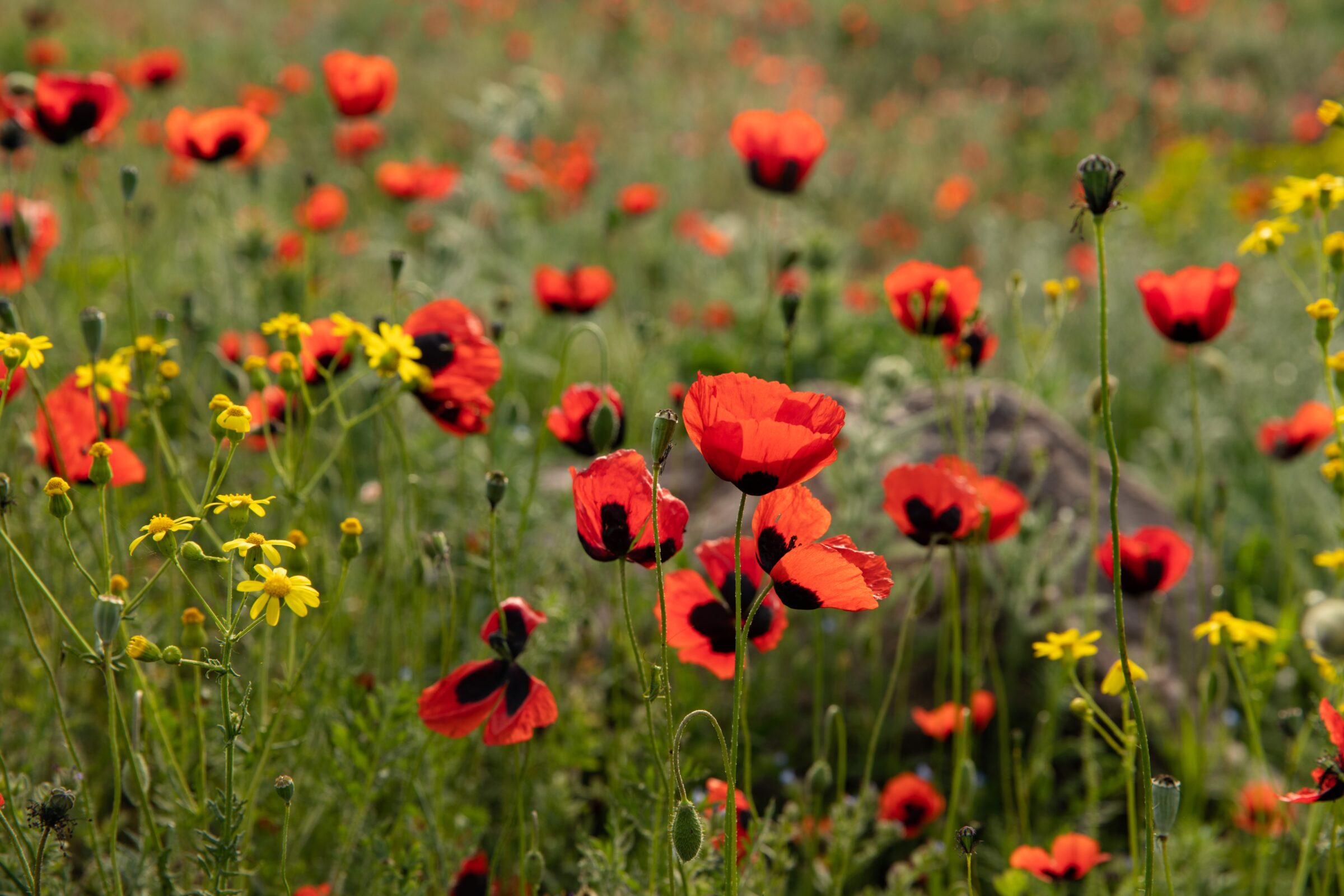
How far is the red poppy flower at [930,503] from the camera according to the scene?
1513mm

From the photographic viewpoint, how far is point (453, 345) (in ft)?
5.35

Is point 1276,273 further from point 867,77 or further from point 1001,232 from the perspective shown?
point 867,77

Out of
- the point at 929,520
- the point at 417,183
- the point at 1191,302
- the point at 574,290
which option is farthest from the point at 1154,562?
the point at 417,183

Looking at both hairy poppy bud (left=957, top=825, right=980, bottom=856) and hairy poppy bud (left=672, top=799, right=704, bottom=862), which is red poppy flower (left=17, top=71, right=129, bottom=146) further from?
hairy poppy bud (left=957, top=825, right=980, bottom=856)

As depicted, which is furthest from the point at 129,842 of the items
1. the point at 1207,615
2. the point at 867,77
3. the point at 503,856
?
the point at 867,77

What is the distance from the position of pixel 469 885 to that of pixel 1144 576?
1.20m

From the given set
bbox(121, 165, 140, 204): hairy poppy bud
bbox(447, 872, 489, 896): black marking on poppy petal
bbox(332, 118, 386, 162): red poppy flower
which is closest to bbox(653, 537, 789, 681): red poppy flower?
bbox(447, 872, 489, 896): black marking on poppy petal

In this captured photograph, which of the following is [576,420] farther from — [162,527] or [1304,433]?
[1304,433]

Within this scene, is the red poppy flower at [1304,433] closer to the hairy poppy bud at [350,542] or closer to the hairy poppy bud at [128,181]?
the hairy poppy bud at [350,542]

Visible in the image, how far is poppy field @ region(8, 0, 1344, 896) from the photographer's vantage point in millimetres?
1279

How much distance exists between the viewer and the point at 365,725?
1553mm

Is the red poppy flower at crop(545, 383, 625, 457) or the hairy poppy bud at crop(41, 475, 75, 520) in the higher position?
the hairy poppy bud at crop(41, 475, 75, 520)

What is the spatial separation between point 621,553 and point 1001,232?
194 inches

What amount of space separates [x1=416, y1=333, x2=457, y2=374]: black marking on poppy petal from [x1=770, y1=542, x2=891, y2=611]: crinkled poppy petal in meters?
0.73
